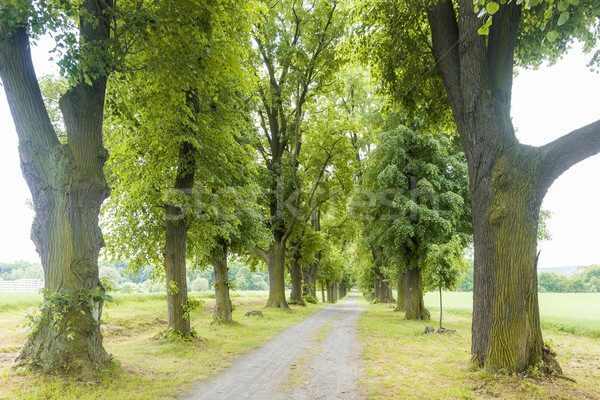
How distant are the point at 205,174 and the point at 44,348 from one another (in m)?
5.43

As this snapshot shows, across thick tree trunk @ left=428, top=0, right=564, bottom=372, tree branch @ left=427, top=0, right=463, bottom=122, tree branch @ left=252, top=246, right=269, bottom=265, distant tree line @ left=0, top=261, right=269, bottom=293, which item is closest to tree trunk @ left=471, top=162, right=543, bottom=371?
→ thick tree trunk @ left=428, top=0, right=564, bottom=372

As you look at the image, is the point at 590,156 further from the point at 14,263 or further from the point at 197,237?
the point at 14,263

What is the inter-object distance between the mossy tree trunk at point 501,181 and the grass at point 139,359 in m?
5.68

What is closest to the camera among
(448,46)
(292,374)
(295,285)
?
(292,374)

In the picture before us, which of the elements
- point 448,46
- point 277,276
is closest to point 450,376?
point 448,46

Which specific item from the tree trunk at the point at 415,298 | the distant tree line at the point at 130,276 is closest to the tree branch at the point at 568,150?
the distant tree line at the point at 130,276

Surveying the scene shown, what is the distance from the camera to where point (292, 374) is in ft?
22.2

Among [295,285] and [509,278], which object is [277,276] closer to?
[295,285]

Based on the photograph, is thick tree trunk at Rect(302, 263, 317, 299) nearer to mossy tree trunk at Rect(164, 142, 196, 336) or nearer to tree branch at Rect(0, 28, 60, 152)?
mossy tree trunk at Rect(164, 142, 196, 336)

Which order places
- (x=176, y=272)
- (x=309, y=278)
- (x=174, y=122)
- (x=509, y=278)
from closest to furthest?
(x=509, y=278)
(x=174, y=122)
(x=176, y=272)
(x=309, y=278)

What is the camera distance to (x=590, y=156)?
18.4 ft

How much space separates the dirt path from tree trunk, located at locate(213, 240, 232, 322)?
3.57 m

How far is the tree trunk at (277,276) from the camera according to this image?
68.7 feet

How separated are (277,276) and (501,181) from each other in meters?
16.8
